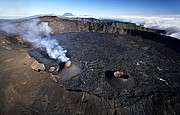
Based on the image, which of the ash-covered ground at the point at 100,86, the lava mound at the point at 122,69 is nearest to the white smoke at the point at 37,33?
the lava mound at the point at 122,69

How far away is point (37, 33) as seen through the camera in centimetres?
3772

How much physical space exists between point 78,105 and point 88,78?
2930 mm

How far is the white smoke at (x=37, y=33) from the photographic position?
77.5ft

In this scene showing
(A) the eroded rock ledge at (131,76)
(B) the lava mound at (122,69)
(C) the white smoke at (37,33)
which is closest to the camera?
(A) the eroded rock ledge at (131,76)

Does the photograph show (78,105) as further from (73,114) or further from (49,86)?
(49,86)

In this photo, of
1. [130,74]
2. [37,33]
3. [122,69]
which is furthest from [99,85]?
[37,33]

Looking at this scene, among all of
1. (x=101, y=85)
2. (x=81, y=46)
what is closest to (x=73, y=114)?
(x=101, y=85)

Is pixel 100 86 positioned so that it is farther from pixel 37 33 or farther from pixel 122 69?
pixel 37 33

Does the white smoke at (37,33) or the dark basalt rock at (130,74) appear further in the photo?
the white smoke at (37,33)

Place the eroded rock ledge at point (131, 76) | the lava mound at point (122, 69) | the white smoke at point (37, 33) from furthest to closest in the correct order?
the white smoke at point (37, 33), the lava mound at point (122, 69), the eroded rock ledge at point (131, 76)

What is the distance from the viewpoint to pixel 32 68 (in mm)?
19188

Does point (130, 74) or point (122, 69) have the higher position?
point (122, 69)

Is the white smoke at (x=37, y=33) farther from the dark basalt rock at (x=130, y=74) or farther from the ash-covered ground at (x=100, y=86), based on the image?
the ash-covered ground at (x=100, y=86)

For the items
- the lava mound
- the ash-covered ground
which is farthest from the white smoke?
the ash-covered ground
